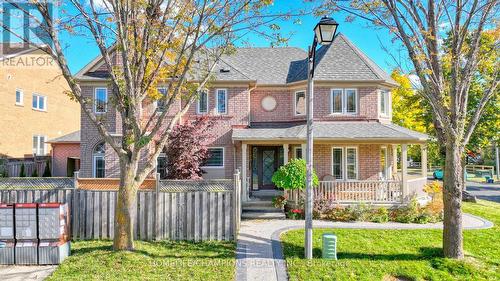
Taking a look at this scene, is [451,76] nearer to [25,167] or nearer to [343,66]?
[343,66]

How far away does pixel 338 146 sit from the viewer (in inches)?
589

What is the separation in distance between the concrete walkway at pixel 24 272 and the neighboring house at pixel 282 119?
8.04 metres

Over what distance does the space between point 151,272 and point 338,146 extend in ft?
35.3

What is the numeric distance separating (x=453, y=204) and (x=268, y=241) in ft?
16.7

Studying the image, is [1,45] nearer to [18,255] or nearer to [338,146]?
[18,255]

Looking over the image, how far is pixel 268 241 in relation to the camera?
30.5ft

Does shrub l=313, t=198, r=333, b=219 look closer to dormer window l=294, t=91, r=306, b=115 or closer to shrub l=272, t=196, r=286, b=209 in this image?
shrub l=272, t=196, r=286, b=209

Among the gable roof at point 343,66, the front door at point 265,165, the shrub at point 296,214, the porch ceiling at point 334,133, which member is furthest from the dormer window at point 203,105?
the shrub at point 296,214

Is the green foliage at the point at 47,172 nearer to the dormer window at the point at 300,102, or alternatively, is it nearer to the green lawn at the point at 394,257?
the dormer window at the point at 300,102

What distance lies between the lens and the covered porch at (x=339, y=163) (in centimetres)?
1290

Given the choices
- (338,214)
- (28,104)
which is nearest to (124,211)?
(338,214)

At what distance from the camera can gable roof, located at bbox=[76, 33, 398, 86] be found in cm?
1570

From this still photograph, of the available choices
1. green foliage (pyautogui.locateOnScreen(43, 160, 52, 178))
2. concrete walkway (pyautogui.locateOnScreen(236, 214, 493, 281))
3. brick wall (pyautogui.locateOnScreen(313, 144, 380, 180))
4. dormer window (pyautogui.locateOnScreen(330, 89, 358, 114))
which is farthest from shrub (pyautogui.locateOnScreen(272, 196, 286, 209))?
green foliage (pyautogui.locateOnScreen(43, 160, 52, 178))

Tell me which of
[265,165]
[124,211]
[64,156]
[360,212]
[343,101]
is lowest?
[360,212]
